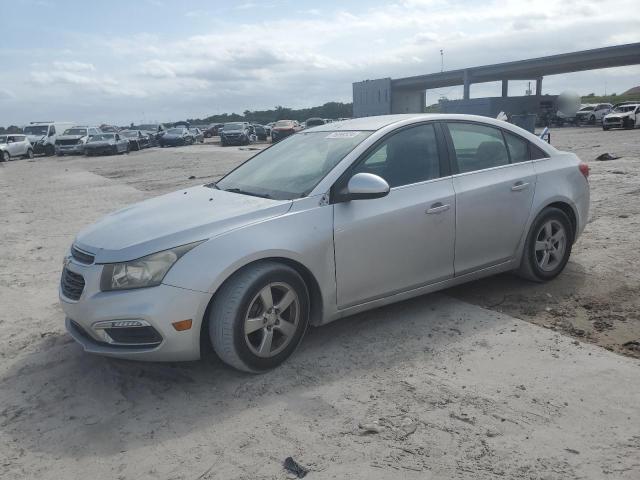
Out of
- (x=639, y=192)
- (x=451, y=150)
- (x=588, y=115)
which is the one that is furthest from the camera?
(x=588, y=115)

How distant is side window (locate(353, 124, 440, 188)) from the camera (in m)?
4.26

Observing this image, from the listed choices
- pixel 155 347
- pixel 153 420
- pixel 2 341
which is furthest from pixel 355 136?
pixel 2 341

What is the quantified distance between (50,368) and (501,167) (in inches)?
152

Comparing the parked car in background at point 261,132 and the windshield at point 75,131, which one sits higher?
the windshield at point 75,131

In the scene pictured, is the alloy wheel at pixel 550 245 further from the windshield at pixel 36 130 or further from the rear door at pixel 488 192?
the windshield at pixel 36 130

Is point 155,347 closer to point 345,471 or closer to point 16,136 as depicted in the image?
point 345,471

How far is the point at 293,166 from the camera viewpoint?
177 inches

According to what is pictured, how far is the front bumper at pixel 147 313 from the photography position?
3.36 meters

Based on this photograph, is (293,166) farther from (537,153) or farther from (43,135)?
(43,135)

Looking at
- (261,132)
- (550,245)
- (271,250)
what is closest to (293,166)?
(271,250)

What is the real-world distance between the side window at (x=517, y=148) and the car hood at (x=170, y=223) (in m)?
2.29

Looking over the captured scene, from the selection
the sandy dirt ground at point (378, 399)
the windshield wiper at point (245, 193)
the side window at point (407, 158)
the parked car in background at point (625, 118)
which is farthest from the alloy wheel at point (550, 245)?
the parked car in background at point (625, 118)

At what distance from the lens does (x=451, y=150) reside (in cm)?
462

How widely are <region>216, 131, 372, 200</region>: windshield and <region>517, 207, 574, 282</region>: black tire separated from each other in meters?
1.84
